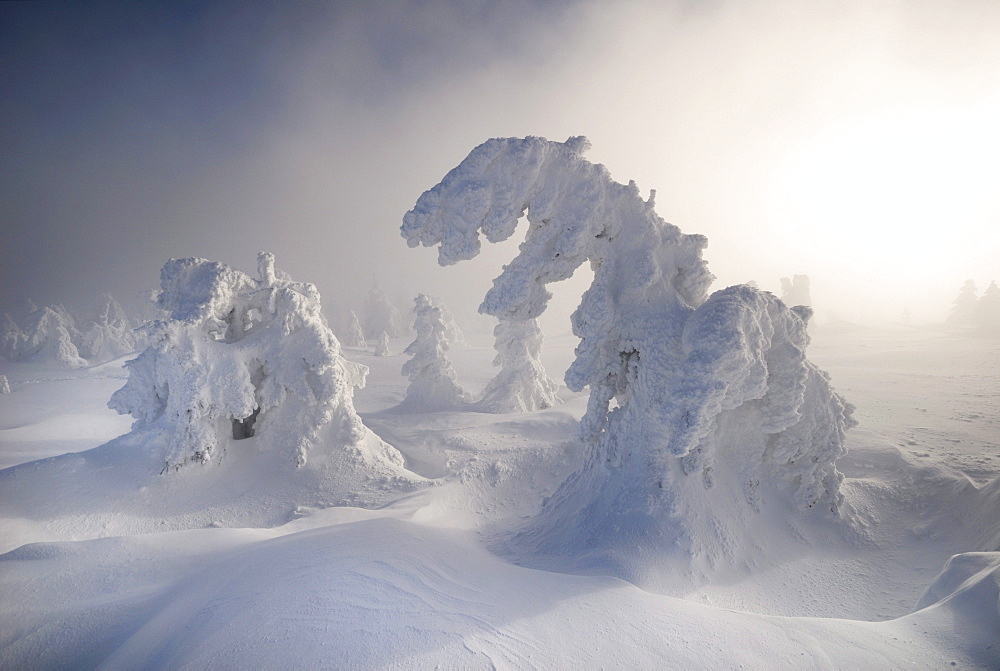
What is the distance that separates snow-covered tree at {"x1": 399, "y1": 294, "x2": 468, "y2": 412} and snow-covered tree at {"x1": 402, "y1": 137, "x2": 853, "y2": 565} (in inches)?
485

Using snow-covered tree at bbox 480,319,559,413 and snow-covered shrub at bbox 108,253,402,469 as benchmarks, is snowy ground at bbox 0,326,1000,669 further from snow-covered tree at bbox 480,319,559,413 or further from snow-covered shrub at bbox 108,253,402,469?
snow-covered tree at bbox 480,319,559,413

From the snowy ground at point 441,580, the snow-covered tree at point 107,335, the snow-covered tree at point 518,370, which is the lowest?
the snowy ground at point 441,580

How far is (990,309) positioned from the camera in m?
28.5

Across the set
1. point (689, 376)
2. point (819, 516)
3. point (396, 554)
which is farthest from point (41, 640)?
point (819, 516)

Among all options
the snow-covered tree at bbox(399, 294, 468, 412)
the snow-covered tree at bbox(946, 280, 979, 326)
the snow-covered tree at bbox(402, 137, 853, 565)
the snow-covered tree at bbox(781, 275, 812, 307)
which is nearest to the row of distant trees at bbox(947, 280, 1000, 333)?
the snow-covered tree at bbox(946, 280, 979, 326)

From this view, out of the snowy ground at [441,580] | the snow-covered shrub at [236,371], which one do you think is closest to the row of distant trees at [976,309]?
the snowy ground at [441,580]

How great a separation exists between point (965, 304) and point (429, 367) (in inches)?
1809

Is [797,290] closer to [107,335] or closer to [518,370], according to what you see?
[518,370]

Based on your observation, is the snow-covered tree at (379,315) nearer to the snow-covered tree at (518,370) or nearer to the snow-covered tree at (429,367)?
the snow-covered tree at (429,367)

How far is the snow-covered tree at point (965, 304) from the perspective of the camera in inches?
1281

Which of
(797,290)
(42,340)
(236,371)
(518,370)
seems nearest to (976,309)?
(797,290)

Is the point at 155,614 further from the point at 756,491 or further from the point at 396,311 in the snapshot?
the point at 396,311

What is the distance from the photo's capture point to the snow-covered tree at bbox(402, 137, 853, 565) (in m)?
6.11

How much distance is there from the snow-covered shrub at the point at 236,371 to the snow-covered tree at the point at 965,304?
48031mm
